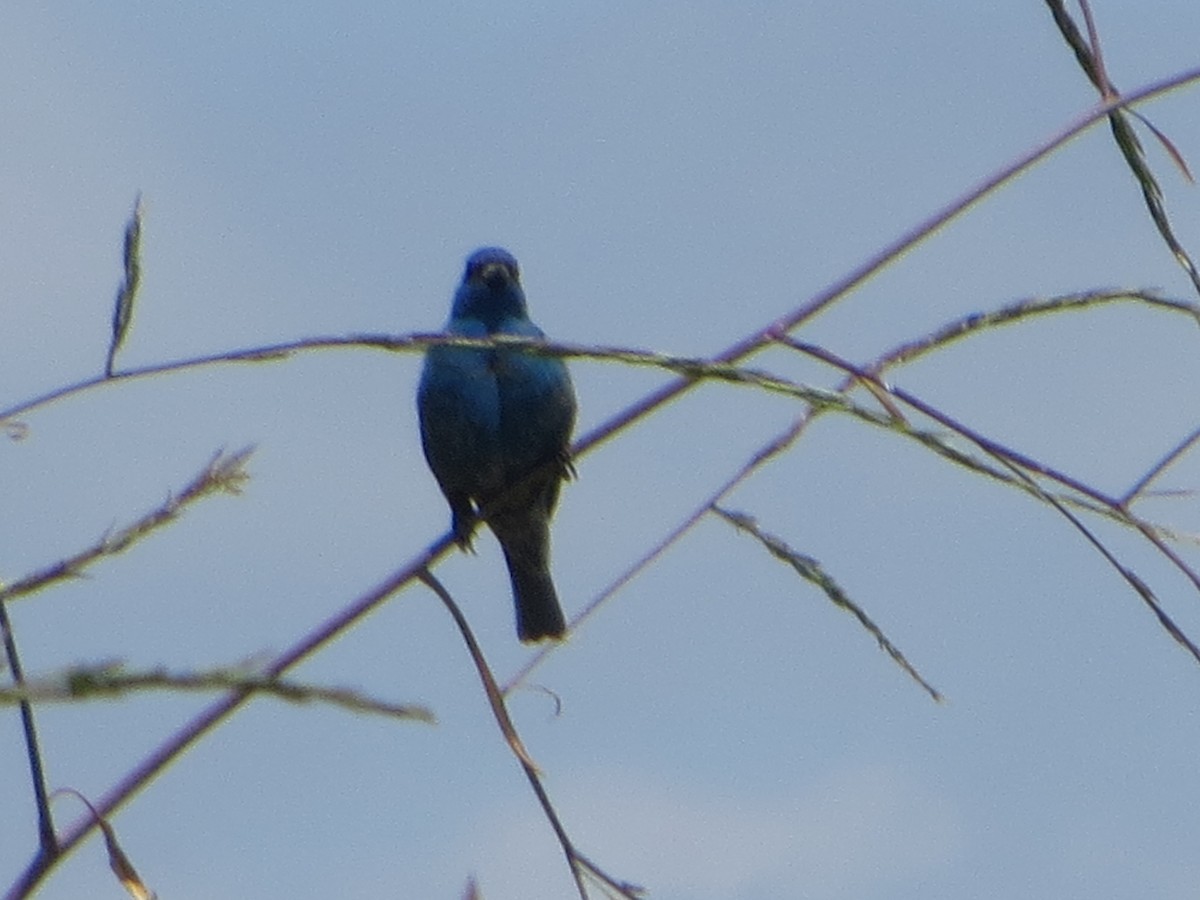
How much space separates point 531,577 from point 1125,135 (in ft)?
16.7

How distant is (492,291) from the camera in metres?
6.98

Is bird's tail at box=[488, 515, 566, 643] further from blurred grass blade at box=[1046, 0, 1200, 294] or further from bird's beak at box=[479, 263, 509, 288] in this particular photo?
blurred grass blade at box=[1046, 0, 1200, 294]

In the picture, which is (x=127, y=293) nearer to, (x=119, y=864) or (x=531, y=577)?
(x=119, y=864)

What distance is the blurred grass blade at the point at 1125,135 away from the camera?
6.02ft

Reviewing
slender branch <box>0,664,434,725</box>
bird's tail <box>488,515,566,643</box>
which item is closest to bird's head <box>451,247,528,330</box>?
bird's tail <box>488,515,566,643</box>

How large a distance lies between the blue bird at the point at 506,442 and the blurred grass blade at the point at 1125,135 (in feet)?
13.5

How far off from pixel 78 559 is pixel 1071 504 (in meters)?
0.91

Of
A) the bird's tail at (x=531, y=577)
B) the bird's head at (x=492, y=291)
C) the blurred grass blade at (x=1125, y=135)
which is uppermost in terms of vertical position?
the bird's head at (x=492, y=291)

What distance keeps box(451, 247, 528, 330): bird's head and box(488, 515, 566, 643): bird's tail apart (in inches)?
33.4

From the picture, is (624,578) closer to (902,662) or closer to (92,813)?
(902,662)

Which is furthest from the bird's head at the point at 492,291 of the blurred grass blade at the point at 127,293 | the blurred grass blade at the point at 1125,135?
the blurred grass blade at the point at 127,293

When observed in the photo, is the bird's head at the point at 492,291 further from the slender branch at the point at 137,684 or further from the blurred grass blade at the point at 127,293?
the slender branch at the point at 137,684

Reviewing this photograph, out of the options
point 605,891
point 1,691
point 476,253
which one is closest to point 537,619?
point 476,253

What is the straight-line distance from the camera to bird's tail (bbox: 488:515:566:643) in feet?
21.9
